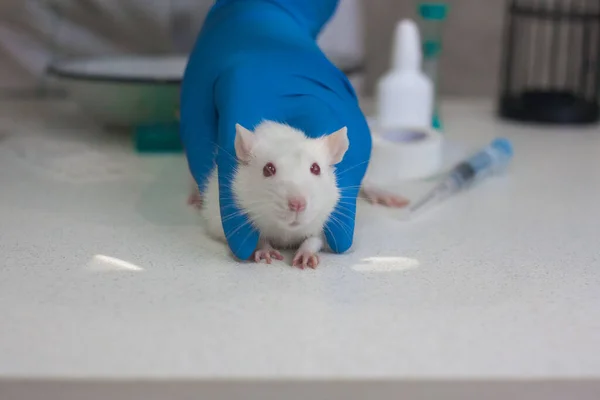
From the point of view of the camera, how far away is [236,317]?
1.97 ft

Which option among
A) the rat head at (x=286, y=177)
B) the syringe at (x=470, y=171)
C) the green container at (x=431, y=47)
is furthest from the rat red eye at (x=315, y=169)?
the green container at (x=431, y=47)

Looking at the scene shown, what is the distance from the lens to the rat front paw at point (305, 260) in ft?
2.35

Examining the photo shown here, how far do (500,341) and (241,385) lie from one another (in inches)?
8.2

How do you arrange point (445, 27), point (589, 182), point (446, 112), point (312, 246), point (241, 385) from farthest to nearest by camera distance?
point (445, 27)
point (446, 112)
point (589, 182)
point (312, 246)
point (241, 385)

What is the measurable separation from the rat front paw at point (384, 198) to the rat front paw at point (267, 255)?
23 cm

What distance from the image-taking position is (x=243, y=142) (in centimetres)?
71

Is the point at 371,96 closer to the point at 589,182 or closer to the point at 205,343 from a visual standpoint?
the point at 589,182

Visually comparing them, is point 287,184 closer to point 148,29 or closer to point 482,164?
point 482,164

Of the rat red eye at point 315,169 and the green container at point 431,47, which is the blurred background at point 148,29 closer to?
the green container at point 431,47

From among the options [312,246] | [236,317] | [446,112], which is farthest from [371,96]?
[236,317]

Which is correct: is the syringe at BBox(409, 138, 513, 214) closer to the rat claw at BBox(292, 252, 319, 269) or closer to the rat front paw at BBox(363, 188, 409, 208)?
the rat front paw at BBox(363, 188, 409, 208)

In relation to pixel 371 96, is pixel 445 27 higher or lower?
higher

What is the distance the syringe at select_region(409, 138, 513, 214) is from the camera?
3.12ft

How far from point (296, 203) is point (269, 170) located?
49 mm
